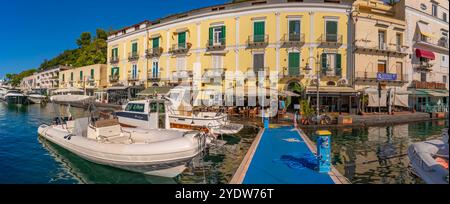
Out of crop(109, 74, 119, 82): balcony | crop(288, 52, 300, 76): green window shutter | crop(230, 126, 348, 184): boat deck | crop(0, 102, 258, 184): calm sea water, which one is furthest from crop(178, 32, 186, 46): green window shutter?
crop(230, 126, 348, 184): boat deck

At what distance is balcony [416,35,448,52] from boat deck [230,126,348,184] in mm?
23364

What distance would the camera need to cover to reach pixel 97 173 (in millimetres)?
6414

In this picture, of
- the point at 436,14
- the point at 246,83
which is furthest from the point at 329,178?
the point at 436,14

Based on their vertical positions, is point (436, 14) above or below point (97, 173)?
above

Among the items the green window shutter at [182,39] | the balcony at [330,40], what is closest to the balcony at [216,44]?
the green window shutter at [182,39]

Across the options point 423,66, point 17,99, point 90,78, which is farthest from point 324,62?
point 17,99

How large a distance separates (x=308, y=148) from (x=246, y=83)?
44.7 feet

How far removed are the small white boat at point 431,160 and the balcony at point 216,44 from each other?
61.5ft

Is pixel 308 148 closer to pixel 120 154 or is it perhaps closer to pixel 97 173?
pixel 120 154

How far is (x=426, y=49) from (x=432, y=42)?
984 mm

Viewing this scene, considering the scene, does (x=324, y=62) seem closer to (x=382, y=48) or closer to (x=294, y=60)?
(x=294, y=60)

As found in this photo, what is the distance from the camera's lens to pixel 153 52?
26281 millimetres

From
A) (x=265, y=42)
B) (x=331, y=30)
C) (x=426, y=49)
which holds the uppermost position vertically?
(x=331, y=30)
